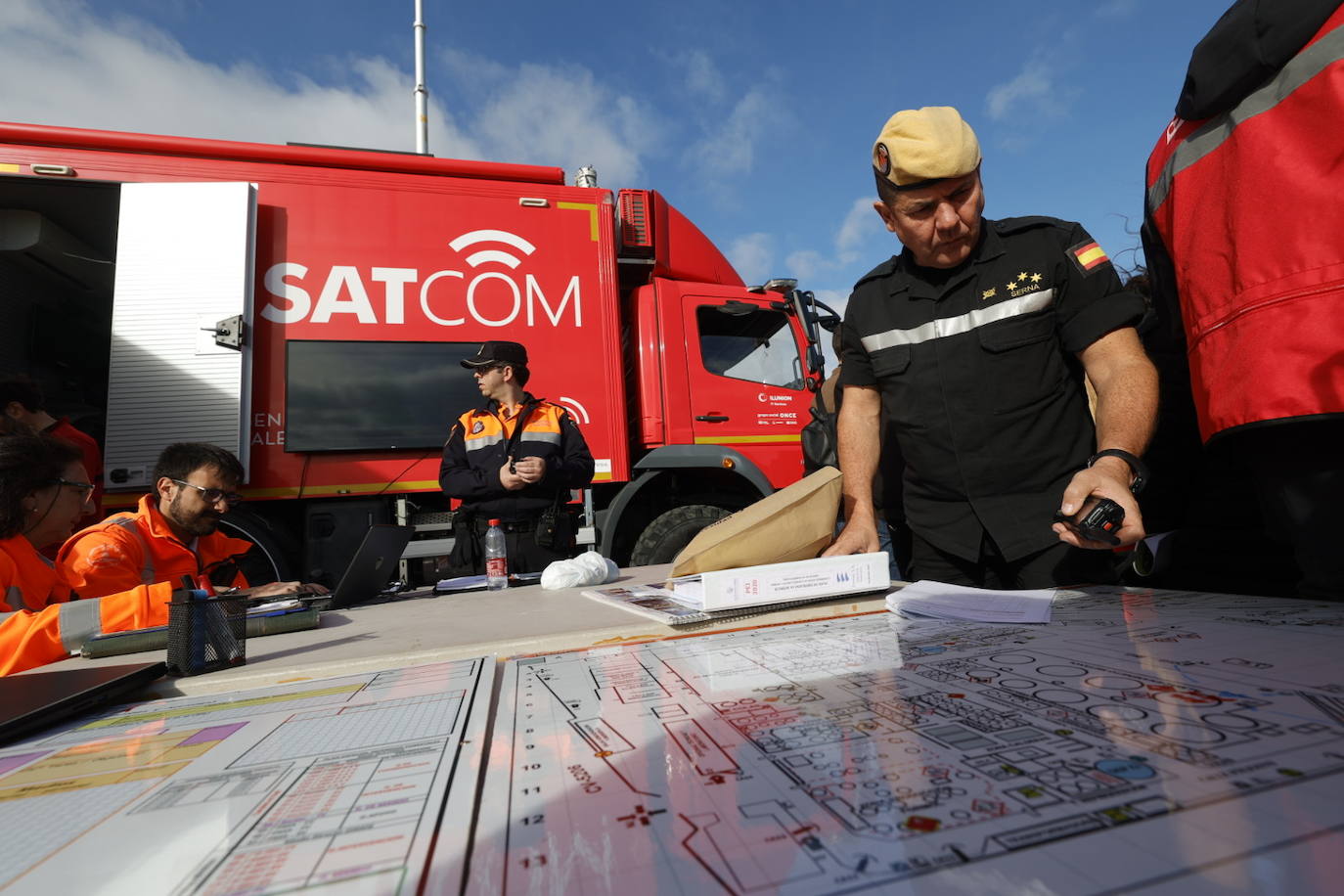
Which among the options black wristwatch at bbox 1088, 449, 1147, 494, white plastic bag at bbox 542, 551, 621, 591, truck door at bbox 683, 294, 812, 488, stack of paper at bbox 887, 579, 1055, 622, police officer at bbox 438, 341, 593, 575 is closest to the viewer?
stack of paper at bbox 887, 579, 1055, 622

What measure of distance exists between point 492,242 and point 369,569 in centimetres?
247

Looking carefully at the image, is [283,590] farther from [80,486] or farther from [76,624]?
[80,486]

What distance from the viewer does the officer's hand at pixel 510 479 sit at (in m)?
2.81

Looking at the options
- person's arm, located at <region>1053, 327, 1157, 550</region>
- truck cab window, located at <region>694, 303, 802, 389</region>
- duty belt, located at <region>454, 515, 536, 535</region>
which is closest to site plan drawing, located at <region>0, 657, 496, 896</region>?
person's arm, located at <region>1053, 327, 1157, 550</region>

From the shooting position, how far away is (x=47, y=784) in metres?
0.56

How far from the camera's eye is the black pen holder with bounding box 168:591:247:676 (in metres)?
0.95

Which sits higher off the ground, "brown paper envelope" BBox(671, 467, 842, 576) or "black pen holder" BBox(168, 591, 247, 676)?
"brown paper envelope" BBox(671, 467, 842, 576)

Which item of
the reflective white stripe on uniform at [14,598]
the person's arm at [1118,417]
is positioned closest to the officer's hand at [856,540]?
the person's arm at [1118,417]

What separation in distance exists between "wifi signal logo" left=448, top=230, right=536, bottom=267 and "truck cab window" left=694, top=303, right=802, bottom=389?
1.21m

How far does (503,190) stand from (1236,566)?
3936 millimetres

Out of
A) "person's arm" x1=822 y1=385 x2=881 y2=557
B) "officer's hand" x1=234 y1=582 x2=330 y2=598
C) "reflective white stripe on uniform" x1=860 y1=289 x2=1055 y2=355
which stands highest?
"reflective white stripe on uniform" x1=860 y1=289 x2=1055 y2=355

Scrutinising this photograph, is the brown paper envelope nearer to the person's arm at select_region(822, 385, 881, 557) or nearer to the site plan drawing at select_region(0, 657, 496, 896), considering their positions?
the person's arm at select_region(822, 385, 881, 557)

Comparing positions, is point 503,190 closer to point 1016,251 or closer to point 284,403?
point 284,403

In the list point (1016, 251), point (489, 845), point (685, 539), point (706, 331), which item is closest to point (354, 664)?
point (489, 845)
